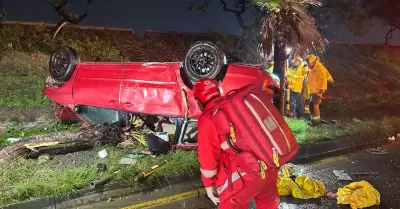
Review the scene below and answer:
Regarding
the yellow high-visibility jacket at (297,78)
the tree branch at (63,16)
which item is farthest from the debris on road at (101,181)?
the tree branch at (63,16)

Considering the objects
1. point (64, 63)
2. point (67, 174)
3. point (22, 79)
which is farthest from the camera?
point (22, 79)

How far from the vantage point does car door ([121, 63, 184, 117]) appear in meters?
5.53

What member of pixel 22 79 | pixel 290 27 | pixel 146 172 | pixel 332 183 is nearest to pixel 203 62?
pixel 146 172

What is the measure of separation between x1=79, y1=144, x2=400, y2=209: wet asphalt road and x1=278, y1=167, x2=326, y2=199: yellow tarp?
83mm

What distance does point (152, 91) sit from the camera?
18.4 feet

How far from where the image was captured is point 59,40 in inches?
452

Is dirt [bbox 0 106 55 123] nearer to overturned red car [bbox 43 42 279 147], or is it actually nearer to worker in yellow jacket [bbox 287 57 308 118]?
overturned red car [bbox 43 42 279 147]

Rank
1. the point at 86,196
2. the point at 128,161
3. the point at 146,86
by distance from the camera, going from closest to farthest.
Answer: the point at 86,196 < the point at 128,161 < the point at 146,86

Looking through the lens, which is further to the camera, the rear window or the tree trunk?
the tree trunk

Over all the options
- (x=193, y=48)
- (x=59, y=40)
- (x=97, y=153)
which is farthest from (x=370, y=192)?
(x=59, y=40)

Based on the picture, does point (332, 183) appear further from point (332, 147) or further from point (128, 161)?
point (128, 161)

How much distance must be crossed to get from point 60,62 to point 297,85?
243 inches

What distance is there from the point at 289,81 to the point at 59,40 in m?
7.62

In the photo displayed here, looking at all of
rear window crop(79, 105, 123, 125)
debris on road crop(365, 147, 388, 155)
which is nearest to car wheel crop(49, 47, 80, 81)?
rear window crop(79, 105, 123, 125)
